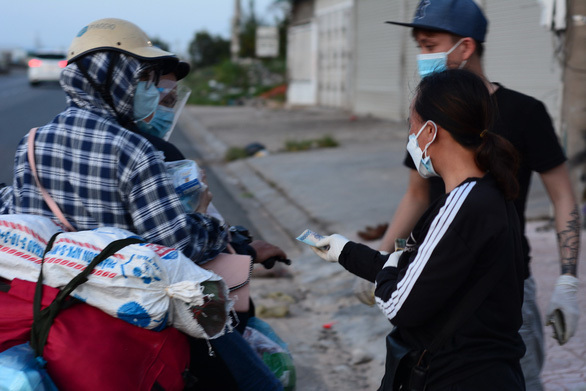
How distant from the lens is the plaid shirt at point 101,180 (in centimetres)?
223

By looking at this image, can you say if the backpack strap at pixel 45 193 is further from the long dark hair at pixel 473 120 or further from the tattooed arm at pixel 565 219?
the tattooed arm at pixel 565 219

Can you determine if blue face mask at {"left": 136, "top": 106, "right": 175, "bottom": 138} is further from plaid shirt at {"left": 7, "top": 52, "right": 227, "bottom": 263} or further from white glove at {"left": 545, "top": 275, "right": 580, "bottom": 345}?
white glove at {"left": 545, "top": 275, "right": 580, "bottom": 345}

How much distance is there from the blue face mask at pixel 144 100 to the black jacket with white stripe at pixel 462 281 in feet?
3.59

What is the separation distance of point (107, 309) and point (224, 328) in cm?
37

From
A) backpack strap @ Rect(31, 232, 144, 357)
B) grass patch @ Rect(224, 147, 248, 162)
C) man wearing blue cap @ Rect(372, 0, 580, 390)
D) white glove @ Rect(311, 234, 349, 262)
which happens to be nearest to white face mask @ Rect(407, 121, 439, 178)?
white glove @ Rect(311, 234, 349, 262)

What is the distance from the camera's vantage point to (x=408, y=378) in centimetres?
200

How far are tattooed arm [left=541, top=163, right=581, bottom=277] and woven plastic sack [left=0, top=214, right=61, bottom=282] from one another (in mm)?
1768

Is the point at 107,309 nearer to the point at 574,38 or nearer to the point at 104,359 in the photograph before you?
the point at 104,359

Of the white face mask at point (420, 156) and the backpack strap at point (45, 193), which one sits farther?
the backpack strap at point (45, 193)

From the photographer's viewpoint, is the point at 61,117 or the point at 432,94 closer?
the point at 432,94

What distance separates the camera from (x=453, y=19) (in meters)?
2.68

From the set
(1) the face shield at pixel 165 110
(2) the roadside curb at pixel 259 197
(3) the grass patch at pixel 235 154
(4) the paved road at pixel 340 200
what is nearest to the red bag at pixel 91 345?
(1) the face shield at pixel 165 110

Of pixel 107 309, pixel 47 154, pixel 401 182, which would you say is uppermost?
pixel 47 154

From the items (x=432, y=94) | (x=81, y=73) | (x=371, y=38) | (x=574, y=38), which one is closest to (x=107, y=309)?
(x=81, y=73)
